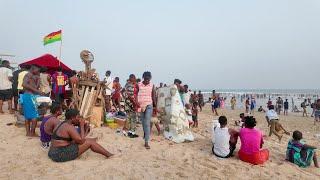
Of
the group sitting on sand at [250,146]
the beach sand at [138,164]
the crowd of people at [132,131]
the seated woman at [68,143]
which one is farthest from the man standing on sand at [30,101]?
the group sitting on sand at [250,146]

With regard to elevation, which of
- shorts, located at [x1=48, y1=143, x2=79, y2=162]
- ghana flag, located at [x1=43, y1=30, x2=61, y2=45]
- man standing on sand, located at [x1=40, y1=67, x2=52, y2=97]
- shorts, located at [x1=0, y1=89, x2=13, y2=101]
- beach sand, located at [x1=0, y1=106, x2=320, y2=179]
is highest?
ghana flag, located at [x1=43, y1=30, x2=61, y2=45]

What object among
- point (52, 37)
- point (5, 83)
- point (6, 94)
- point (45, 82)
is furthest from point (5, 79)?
point (52, 37)

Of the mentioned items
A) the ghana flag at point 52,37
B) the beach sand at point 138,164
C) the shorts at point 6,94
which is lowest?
the beach sand at point 138,164

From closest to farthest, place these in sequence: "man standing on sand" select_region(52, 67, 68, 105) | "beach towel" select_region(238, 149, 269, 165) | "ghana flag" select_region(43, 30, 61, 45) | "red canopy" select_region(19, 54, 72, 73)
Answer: "beach towel" select_region(238, 149, 269, 165) < "man standing on sand" select_region(52, 67, 68, 105) < "red canopy" select_region(19, 54, 72, 73) < "ghana flag" select_region(43, 30, 61, 45)

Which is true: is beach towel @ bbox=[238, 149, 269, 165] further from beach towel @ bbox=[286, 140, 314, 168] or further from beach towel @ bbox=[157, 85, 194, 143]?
beach towel @ bbox=[157, 85, 194, 143]

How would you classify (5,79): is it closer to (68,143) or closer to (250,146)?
(68,143)

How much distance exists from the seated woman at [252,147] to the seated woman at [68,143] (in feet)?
→ 10.6

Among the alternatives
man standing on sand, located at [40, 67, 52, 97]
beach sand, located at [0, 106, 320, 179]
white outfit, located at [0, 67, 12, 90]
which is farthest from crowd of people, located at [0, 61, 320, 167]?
white outfit, located at [0, 67, 12, 90]

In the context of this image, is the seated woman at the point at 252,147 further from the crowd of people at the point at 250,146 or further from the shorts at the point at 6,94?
the shorts at the point at 6,94

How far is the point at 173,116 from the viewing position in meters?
9.62

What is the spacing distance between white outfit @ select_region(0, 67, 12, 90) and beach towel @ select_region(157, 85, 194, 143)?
5.60 m

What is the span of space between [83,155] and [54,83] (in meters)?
5.50

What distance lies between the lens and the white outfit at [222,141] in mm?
7953

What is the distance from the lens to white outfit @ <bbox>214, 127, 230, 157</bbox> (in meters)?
7.95
